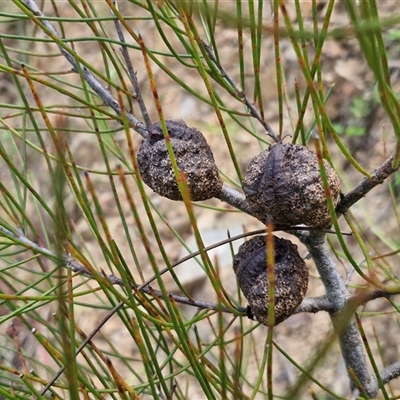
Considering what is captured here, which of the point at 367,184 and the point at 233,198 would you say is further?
the point at 233,198

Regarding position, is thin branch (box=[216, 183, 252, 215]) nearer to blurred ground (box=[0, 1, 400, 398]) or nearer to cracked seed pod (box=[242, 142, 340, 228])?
cracked seed pod (box=[242, 142, 340, 228])

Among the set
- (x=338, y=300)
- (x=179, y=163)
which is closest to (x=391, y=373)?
(x=338, y=300)

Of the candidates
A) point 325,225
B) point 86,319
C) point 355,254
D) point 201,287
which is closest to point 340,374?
point 355,254

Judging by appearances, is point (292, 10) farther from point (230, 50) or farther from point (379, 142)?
point (379, 142)

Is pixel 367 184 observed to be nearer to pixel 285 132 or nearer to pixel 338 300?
pixel 338 300

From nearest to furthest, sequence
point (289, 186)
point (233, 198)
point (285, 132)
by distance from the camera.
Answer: point (289, 186)
point (233, 198)
point (285, 132)

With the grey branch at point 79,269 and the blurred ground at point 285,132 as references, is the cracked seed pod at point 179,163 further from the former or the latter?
the blurred ground at point 285,132
